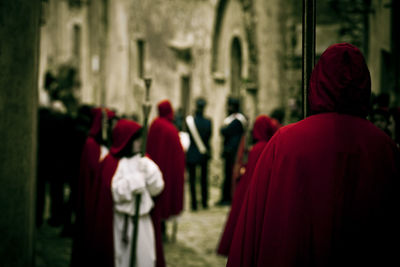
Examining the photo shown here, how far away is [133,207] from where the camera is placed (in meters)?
5.98

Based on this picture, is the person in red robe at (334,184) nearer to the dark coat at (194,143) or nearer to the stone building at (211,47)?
the stone building at (211,47)

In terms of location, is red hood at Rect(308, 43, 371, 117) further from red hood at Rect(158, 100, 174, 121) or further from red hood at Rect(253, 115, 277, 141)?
red hood at Rect(158, 100, 174, 121)

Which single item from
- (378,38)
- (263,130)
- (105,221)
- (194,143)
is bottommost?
(105,221)

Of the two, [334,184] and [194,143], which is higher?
[334,184]

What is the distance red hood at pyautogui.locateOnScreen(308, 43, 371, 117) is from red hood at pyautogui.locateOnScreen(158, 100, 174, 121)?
22.0 ft

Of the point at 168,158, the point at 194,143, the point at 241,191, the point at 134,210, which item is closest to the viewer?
the point at 134,210

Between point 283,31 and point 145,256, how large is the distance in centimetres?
896

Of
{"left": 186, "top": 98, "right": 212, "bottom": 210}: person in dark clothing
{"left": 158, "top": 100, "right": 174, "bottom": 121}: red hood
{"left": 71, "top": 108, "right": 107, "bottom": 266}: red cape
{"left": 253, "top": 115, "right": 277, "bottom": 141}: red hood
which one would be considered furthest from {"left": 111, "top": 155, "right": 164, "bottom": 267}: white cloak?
{"left": 186, "top": 98, "right": 212, "bottom": 210}: person in dark clothing

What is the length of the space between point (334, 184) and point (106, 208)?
142 inches

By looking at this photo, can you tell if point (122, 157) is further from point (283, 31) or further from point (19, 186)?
point (283, 31)

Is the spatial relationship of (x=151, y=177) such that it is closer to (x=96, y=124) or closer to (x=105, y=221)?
(x=105, y=221)

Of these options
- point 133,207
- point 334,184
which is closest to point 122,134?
point 133,207

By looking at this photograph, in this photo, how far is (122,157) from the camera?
6148mm

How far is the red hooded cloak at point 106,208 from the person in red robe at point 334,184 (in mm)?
3331
